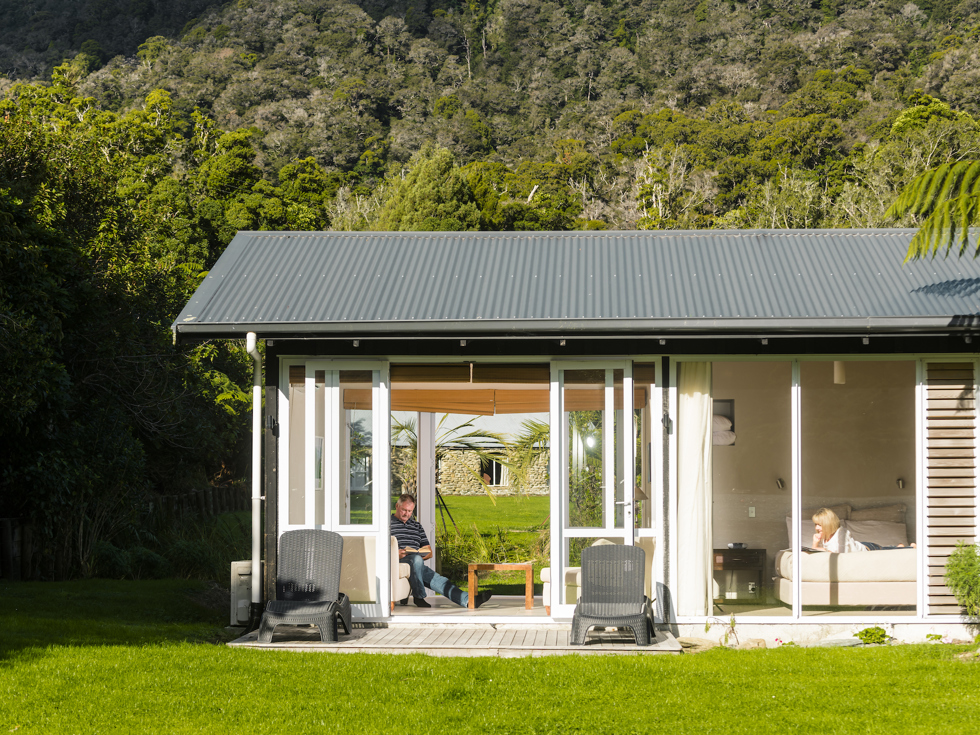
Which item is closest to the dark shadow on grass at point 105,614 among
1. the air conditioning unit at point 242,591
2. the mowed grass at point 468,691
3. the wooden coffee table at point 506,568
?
the mowed grass at point 468,691

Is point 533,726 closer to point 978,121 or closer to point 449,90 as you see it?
point 978,121

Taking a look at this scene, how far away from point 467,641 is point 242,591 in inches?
74.3

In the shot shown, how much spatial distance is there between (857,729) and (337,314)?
15.3ft

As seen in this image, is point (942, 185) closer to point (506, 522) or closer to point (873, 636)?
point (873, 636)

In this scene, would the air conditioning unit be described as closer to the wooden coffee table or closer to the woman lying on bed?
the wooden coffee table

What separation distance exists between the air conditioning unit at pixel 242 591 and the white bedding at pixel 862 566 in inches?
183

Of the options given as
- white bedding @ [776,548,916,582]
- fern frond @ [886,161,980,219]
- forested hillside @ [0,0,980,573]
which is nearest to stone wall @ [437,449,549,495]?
forested hillside @ [0,0,980,573]

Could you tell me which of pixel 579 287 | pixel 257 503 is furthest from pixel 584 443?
pixel 257 503

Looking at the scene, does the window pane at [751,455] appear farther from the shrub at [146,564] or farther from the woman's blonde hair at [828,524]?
the shrub at [146,564]

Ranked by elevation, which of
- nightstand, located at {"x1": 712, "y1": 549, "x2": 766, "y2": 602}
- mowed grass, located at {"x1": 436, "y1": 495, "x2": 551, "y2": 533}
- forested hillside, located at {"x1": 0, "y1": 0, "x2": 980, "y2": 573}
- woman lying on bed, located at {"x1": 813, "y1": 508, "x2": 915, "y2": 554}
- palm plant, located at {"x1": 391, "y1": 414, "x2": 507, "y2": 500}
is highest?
forested hillside, located at {"x1": 0, "y1": 0, "x2": 980, "y2": 573}

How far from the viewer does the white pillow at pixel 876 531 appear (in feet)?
33.6

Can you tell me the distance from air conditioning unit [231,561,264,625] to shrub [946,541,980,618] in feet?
17.8

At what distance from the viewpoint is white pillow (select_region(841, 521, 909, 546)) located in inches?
403

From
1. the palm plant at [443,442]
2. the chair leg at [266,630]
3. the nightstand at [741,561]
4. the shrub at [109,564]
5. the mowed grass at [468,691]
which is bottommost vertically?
the shrub at [109,564]
